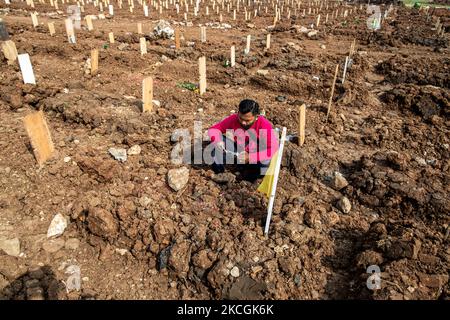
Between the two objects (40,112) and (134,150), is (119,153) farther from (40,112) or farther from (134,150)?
(40,112)

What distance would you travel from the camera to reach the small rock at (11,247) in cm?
291

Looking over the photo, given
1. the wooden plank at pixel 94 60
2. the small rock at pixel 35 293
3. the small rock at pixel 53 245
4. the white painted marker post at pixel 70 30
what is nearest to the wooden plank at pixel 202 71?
the wooden plank at pixel 94 60

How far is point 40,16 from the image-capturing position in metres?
16.5

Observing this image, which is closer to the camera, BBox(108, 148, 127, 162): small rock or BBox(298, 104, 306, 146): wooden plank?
BBox(108, 148, 127, 162): small rock

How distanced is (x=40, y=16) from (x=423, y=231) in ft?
66.3

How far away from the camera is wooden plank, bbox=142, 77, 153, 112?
5.16 m

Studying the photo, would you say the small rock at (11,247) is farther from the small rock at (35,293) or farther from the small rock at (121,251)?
the small rock at (121,251)

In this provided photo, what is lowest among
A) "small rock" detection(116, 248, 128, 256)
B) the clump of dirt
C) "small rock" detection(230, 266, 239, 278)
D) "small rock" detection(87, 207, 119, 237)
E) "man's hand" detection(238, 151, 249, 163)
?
"small rock" detection(116, 248, 128, 256)

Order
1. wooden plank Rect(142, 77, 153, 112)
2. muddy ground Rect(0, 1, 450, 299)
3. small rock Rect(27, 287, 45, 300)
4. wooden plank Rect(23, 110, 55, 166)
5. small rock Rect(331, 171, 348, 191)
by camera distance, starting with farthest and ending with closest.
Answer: wooden plank Rect(142, 77, 153, 112)
small rock Rect(331, 171, 348, 191)
wooden plank Rect(23, 110, 55, 166)
muddy ground Rect(0, 1, 450, 299)
small rock Rect(27, 287, 45, 300)

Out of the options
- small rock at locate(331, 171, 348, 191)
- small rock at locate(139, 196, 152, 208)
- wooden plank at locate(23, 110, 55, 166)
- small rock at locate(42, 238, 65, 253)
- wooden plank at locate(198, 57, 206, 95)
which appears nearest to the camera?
small rock at locate(42, 238, 65, 253)

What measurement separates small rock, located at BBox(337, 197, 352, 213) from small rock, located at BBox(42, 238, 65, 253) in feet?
10.6

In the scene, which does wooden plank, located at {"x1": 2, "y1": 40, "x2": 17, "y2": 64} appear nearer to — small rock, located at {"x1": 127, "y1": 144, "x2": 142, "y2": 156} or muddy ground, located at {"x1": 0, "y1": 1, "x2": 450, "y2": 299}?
muddy ground, located at {"x1": 0, "y1": 1, "x2": 450, "y2": 299}

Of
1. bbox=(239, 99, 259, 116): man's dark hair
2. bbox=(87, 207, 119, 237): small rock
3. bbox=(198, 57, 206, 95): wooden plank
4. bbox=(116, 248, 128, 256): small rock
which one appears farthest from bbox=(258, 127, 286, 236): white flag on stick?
bbox=(198, 57, 206, 95): wooden plank

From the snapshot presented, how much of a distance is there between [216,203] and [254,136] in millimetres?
1060
